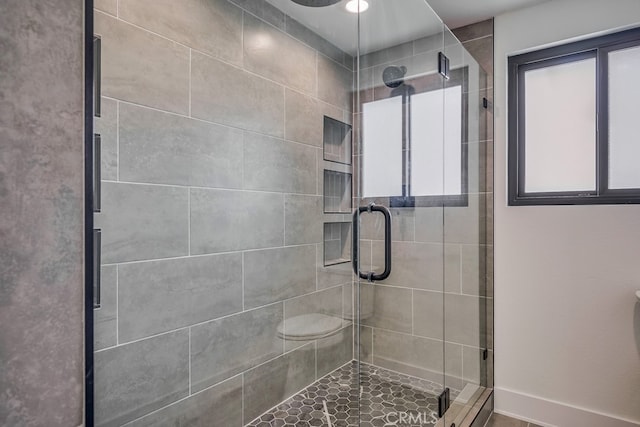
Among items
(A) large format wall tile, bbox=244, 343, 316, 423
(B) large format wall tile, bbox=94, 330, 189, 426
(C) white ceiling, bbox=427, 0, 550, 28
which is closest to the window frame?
(C) white ceiling, bbox=427, 0, 550, 28

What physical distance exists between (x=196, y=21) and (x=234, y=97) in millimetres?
347

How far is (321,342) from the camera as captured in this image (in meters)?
2.25

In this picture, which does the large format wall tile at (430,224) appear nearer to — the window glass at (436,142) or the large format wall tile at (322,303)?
the window glass at (436,142)

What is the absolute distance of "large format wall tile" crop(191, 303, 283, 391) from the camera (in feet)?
5.22

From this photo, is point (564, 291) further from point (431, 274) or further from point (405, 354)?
point (405, 354)

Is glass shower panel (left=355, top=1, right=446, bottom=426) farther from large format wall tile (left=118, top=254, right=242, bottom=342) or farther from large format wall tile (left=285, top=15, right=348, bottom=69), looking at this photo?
large format wall tile (left=118, top=254, right=242, bottom=342)

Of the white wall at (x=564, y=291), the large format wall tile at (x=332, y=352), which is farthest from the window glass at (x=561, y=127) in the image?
the large format wall tile at (x=332, y=352)

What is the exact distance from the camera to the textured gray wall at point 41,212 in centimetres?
58

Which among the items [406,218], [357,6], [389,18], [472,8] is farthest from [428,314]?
[472,8]

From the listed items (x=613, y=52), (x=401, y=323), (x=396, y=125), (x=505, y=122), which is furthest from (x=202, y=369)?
(x=613, y=52)

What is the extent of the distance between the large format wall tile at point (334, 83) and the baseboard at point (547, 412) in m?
1.95

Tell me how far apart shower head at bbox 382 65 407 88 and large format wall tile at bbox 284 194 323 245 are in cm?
82

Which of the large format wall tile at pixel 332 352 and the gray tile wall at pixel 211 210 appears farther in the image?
the large format wall tile at pixel 332 352

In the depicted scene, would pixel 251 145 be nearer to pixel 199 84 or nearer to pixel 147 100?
pixel 199 84
